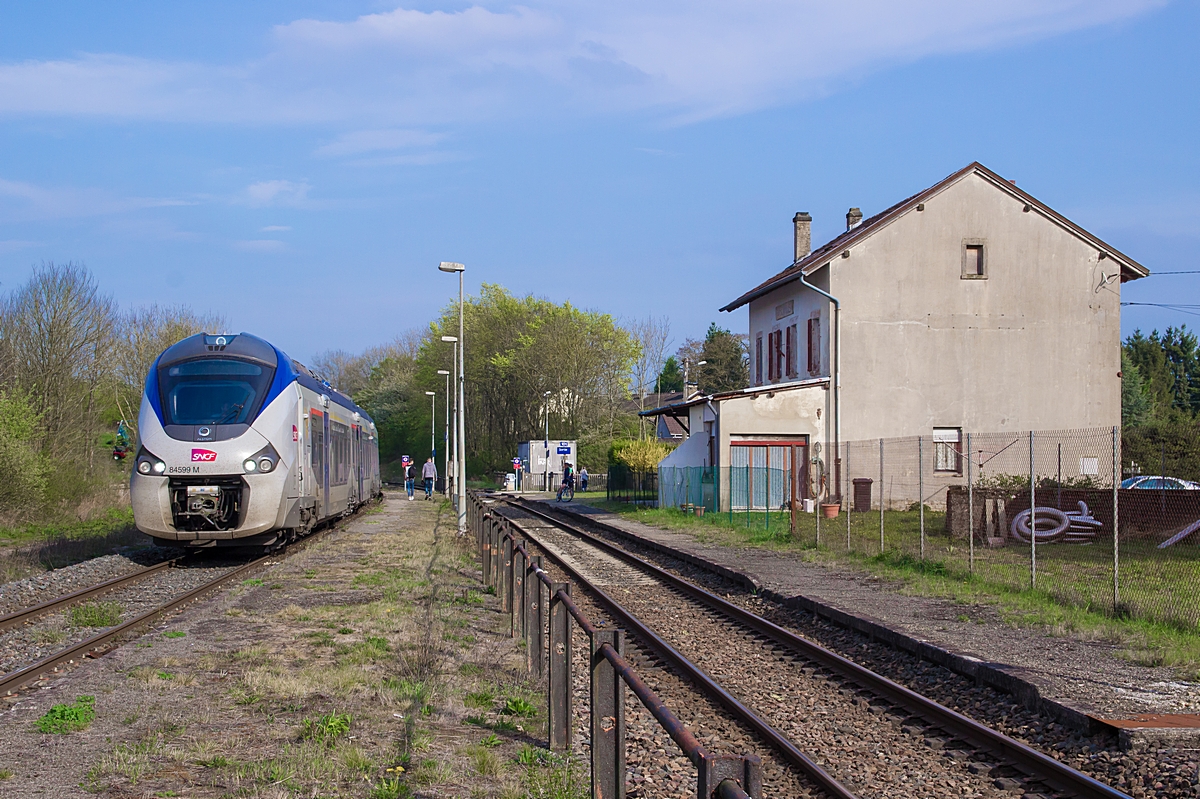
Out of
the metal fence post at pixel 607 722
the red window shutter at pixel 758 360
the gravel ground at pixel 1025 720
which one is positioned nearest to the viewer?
the metal fence post at pixel 607 722

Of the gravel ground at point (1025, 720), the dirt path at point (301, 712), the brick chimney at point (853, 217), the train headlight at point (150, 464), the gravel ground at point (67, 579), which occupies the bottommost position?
the gravel ground at point (1025, 720)

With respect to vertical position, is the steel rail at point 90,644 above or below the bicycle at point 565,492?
above

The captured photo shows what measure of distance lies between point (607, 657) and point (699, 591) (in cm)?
1043

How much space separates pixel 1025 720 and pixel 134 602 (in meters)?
10.4

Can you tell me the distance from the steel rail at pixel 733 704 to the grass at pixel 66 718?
452cm

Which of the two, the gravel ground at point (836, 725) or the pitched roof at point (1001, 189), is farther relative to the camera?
the pitched roof at point (1001, 189)

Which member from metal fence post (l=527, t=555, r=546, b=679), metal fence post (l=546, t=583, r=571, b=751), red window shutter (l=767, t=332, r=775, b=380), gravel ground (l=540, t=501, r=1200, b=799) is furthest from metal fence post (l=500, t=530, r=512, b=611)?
red window shutter (l=767, t=332, r=775, b=380)

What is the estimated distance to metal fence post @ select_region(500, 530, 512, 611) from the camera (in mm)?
12641

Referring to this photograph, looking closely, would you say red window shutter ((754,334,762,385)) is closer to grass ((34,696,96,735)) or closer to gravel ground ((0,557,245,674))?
gravel ground ((0,557,245,674))

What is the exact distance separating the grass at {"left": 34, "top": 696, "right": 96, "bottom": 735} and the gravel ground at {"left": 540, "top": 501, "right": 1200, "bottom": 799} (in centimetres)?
644

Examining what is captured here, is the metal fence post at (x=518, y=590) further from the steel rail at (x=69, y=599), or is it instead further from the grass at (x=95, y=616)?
the steel rail at (x=69, y=599)

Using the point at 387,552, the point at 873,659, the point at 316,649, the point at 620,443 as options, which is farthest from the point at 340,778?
the point at 620,443

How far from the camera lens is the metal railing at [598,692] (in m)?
3.09

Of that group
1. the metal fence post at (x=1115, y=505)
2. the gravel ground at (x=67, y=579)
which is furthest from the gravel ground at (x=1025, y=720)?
the gravel ground at (x=67, y=579)
